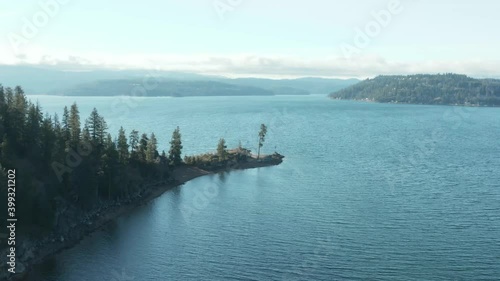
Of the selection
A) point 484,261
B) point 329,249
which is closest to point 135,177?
point 329,249

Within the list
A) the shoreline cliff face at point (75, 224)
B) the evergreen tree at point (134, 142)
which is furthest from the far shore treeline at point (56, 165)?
the evergreen tree at point (134, 142)

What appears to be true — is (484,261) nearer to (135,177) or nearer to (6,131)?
(135,177)

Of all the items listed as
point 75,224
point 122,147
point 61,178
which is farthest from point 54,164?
point 122,147

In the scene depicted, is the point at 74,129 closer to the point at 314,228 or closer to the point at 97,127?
the point at 97,127

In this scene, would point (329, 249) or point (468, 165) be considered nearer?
point (329, 249)

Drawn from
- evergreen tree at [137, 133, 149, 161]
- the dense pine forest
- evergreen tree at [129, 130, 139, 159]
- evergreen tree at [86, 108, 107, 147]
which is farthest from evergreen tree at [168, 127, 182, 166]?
evergreen tree at [86, 108, 107, 147]

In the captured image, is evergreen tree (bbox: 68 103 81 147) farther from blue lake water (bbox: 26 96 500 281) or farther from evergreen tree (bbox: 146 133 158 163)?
evergreen tree (bbox: 146 133 158 163)
